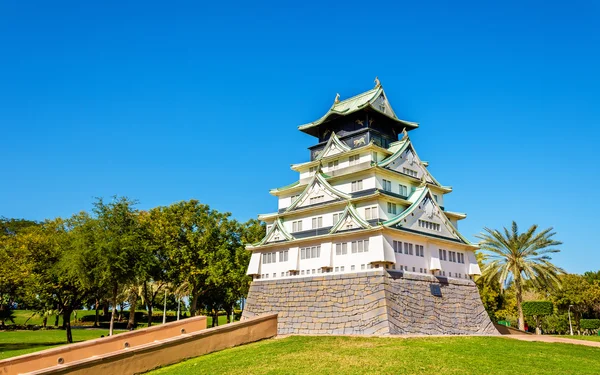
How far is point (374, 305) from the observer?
31031mm

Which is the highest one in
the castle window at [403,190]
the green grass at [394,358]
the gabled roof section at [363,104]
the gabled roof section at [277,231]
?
the gabled roof section at [363,104]

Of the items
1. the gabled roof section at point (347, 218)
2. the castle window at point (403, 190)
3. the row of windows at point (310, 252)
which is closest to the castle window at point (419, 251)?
the gabled roof section at point (347, 218)

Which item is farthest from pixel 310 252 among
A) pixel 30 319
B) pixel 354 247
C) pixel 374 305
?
pixel 30 319

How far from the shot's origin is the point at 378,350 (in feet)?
74.3

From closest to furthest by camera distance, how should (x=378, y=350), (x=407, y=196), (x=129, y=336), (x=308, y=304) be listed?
(x=378, y=350) < (x=129, y=336) < (x=308, y=304) < (x=407, y=196)

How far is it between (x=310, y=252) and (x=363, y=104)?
13.5 meters

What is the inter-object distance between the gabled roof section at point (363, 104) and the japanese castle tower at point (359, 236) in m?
0.12

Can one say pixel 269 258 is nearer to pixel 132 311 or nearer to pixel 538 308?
pixel 132 311

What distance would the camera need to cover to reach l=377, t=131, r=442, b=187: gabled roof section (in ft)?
125

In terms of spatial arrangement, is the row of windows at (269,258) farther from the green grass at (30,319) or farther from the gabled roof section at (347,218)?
the green grass at (30,319)

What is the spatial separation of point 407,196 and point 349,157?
18.8 feet

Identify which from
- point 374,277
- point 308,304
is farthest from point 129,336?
point 374,277

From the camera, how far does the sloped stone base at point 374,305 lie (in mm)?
31172

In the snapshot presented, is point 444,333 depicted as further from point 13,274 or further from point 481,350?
point 13,274
